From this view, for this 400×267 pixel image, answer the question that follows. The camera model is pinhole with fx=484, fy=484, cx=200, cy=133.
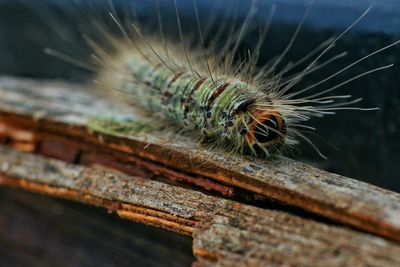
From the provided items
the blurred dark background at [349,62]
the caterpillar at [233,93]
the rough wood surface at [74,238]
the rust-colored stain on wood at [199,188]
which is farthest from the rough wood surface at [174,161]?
the blurred dark background at [349,62]

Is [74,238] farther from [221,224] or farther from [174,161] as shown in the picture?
[221,224]

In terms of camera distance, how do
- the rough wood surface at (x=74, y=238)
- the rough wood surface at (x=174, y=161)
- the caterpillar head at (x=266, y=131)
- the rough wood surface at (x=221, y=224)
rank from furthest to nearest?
the rough wood surface at (x=74, y=238), the caterpillar head at (x=266, y=131), the rough wood surface at (x=174, y=161), the rough wood surface at (x=221, y=224)

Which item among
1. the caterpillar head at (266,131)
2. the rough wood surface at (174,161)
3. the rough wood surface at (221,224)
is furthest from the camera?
the caterpillar head at (266,131)

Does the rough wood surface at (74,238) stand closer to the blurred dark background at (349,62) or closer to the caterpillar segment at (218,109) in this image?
the caterpillar segment at (218,109)

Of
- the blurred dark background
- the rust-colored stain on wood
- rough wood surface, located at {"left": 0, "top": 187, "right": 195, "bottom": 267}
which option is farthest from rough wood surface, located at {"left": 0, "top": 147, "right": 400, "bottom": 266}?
the blurred dark background

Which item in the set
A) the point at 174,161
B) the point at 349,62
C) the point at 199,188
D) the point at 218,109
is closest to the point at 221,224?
the point at 199,188

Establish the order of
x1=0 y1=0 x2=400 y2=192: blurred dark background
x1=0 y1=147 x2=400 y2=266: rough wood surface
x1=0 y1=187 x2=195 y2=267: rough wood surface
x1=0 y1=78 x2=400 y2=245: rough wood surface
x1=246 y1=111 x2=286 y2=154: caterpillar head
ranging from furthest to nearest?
x1=0 y1=187 x2=195 y2=267: rough wood surface → x1=0 y1=0 x2=400 y2=192: blurred dark background → x1=246 y1=111 x2=286 y2=154: caterpillar head → x1=0 y1=78 x2=400 y2=245: rough wood surface → x1=0 y1=147 x2=400 y2=266: rough wood surface

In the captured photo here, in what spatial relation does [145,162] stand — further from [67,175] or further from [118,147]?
[67,175]

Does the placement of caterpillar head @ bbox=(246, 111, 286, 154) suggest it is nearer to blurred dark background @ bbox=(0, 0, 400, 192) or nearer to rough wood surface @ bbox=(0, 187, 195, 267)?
blurred dark background @ bbox=(0, 0, 400, 192)

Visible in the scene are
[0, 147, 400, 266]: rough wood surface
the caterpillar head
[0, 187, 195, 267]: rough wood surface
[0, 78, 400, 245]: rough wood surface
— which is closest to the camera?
[0, 147, 400, 266]: rough wood surface
